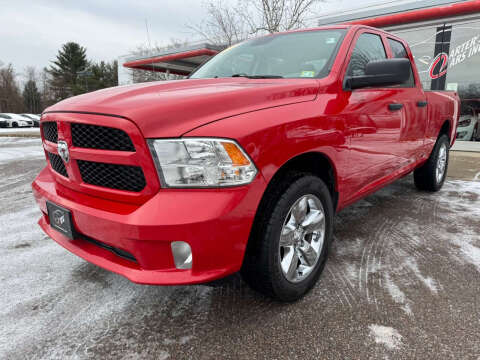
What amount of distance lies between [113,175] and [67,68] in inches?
2408

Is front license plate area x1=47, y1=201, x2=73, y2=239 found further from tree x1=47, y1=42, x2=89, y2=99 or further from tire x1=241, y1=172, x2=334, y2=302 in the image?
tree x1=47, y1=42, x2=89, y2=99

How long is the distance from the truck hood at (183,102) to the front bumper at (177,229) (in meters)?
0.31

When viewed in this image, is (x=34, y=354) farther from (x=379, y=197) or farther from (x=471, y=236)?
(x=379, y=197)

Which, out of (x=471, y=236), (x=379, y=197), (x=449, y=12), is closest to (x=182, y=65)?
(x=449, y=12)

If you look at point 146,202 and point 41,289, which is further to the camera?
point 41,289

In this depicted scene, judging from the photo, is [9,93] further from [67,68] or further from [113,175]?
[113,175]

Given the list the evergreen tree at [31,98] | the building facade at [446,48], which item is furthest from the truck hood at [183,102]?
the evergreen tree at [31,98]

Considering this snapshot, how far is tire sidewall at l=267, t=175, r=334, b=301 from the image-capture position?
1.66 meters

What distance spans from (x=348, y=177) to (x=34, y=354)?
2048mm

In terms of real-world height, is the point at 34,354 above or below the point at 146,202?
below

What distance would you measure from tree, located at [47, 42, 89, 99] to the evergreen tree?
18.3 feet

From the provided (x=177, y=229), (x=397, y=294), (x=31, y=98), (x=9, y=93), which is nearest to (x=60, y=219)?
(x=177, y=229)

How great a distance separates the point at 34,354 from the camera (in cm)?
157

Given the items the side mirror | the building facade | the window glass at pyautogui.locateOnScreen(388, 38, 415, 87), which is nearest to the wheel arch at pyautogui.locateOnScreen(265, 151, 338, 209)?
the side mirror
